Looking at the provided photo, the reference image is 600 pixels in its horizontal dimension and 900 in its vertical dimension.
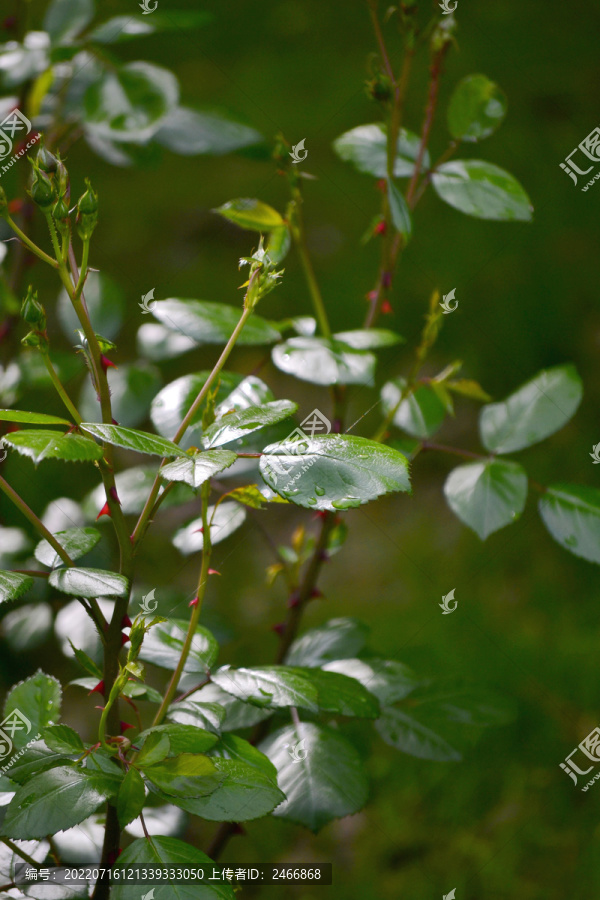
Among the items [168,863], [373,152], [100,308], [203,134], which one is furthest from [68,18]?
[168,863]

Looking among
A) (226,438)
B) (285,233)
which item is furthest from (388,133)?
(226,438)

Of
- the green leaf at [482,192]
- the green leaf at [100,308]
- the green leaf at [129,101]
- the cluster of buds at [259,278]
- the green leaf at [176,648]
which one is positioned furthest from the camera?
the green leaf at [100,308]

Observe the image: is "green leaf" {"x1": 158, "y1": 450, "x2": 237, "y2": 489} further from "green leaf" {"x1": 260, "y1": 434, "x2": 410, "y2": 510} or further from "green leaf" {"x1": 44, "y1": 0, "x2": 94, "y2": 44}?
"green leaf" {"x1": 44, "y1": 0, "x2": 94, "y2": 44}

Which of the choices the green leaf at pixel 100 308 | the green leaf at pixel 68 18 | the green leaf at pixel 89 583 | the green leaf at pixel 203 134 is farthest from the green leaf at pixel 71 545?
the green leaf at pixel 68 18

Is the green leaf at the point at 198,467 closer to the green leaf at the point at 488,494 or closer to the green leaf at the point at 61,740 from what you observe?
the green leaf at the point at 61,740

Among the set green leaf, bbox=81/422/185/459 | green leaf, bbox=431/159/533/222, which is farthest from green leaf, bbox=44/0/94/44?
green leaf, bbox=81/422/185/459

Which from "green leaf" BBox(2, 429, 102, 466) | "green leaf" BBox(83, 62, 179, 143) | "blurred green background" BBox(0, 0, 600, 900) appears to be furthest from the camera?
"blurred green background" BBox(0, 0, 600, 900)

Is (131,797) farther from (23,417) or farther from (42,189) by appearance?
(42,189)

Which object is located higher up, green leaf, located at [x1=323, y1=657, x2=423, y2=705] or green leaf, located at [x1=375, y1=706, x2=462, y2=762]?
green leaf, located at [x1=323, y1=657, x2=423, y2=705]
